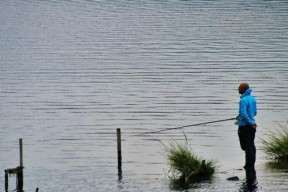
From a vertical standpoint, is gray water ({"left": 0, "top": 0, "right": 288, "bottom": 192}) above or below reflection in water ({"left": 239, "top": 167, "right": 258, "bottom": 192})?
above

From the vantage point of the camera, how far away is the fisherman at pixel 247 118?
21906 millimetres

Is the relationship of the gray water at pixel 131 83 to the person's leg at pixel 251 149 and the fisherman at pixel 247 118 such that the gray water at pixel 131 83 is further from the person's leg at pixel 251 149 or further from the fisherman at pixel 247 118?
the fisherman at pixel 247 118

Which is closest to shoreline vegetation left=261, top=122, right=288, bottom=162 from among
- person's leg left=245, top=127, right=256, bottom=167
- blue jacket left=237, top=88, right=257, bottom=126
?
person's leg left=245, top=127, right=256, bottom=167

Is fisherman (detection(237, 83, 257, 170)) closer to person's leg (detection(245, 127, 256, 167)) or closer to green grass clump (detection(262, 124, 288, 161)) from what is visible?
person's leg (detection(245, 127, 256, 167))

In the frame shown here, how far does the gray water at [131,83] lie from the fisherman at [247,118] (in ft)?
2.07

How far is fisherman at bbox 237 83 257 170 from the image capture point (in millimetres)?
21906

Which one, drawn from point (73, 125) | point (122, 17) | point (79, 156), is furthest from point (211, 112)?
point (122, 17)

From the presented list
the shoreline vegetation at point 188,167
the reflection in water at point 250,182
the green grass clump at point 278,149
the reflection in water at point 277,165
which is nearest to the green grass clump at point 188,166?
the shoreline vegetation at point 188,167

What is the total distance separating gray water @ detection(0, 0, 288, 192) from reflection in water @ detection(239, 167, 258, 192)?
0.41 ft

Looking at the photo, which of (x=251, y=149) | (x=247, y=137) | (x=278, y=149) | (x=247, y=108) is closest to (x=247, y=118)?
(x=247, y=108)

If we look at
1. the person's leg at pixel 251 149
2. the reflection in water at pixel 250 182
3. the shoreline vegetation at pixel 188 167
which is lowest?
the reflection in water at pixel 250 182

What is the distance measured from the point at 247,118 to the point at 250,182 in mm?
1768

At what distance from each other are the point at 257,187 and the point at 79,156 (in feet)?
35.2

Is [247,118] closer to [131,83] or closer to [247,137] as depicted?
[247,137]
